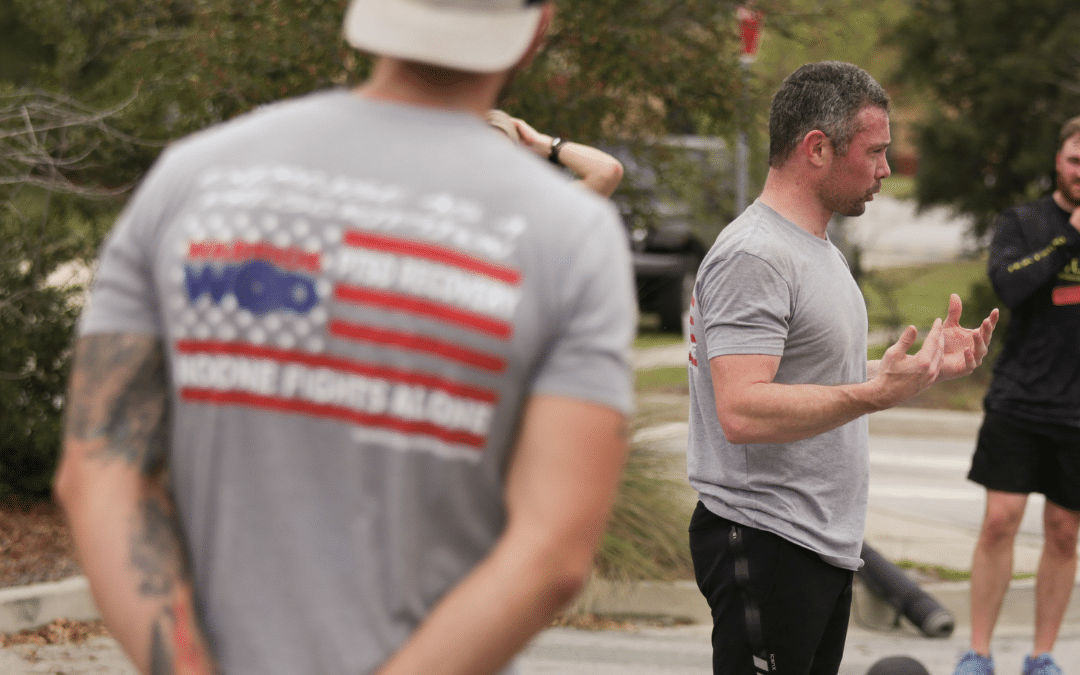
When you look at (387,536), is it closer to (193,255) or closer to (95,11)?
(193,255)

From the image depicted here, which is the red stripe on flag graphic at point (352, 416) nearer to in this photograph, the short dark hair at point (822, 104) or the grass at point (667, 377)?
the short dark hair at point (822, 104)

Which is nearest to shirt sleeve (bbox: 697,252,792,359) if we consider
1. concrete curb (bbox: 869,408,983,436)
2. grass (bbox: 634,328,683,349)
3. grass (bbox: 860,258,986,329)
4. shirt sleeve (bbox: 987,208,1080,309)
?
shirt sleeve (bbox: 987,208,1080,309)

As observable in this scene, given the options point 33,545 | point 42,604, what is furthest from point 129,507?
point 33,545

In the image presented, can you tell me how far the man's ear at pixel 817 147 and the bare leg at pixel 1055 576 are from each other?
2.63 metres

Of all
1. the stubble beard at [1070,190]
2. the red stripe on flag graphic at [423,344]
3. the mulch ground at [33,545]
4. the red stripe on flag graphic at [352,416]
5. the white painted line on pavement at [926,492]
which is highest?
the red stripe on flag graphic at [423,344]

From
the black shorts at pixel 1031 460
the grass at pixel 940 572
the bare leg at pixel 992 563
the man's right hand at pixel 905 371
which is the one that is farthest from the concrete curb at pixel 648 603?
the man's right hand at pixel 905 371

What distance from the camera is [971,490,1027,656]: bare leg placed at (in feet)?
16.4

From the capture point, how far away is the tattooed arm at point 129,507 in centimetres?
139

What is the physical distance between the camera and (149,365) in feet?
4.67

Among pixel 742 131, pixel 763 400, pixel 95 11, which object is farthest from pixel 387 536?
pixel 95 11

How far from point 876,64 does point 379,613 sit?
27.0 m

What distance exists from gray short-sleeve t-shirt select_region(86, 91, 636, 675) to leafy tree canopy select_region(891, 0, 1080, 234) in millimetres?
11892

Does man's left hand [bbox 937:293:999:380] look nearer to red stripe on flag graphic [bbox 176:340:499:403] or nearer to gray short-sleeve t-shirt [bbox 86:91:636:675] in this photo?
gray short-sleeve t-shirt [bbox 86:91:636:675]

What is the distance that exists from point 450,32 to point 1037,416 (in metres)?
4.18
